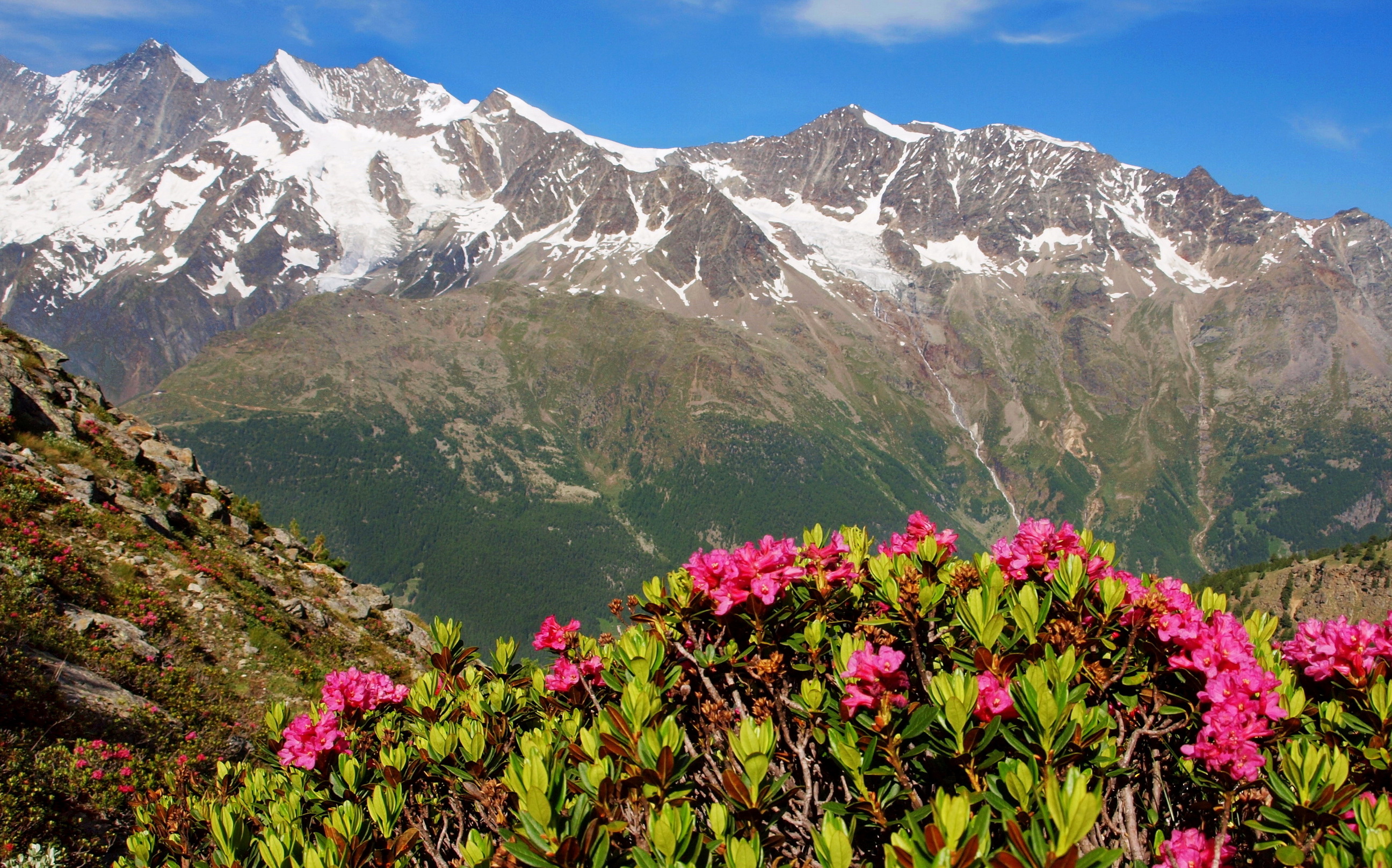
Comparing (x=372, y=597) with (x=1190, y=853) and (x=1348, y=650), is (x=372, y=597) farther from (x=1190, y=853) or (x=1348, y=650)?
(x=1348, y=650)

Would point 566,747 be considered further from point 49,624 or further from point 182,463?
point 182,463

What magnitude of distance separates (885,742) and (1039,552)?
252cm

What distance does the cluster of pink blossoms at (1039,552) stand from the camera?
5789 mm

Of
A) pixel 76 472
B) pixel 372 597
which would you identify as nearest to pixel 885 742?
pixel 76 472

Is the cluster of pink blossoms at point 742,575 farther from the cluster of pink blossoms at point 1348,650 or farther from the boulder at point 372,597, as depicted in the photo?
the boulder at point 372,597

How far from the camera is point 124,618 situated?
14.5m

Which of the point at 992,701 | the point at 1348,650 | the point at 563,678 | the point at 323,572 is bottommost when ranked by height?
the point at 323,572

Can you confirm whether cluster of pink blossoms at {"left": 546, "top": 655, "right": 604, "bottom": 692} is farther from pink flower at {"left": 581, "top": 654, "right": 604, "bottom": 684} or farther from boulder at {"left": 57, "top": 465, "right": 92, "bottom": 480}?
boulder at {"left": 57, "top": 465, "right": 92, "bottom": 480}

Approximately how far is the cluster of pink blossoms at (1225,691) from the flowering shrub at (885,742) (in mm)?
18

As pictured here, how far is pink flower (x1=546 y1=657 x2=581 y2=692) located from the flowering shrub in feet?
0.11

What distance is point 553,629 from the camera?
7.65 metres

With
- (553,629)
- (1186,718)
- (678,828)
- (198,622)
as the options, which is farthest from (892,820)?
(198,622)

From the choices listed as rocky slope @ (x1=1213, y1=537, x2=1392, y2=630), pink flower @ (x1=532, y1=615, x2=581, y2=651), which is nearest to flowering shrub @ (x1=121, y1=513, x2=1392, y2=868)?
pink flower @ (x1=532, y1=615, x2=581, y2=651)

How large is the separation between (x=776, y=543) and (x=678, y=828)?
290cm
